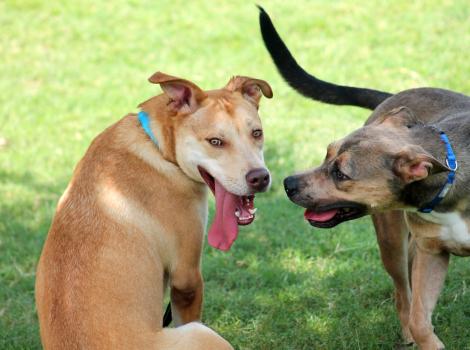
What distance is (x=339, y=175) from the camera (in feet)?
17.0

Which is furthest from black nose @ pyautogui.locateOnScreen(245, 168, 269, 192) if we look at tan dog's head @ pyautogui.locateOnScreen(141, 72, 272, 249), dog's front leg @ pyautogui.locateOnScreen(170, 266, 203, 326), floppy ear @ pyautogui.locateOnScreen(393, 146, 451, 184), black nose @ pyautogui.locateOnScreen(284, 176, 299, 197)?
floppy ear @ pyautogui.locateOnScreen(393, 146, 451, 184)

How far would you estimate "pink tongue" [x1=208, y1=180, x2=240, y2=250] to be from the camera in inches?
214

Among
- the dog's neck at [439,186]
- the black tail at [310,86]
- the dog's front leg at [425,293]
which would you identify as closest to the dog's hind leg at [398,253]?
the dog's front leg at [425,293]

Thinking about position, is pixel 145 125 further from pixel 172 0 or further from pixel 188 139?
pixel 172 0

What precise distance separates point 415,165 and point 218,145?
128 cm

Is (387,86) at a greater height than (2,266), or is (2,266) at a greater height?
(2,266)

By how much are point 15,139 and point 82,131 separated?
0.90 m

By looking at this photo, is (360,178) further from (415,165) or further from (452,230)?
(452,230)

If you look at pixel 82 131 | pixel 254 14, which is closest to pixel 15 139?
pixel 82 131

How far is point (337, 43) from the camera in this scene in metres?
12.9

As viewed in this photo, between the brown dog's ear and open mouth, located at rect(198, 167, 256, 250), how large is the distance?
29.4 inches

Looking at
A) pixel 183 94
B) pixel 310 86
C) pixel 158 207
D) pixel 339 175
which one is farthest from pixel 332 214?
pixel 310 86

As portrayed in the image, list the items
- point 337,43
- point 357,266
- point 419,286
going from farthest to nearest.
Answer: point 337,43
point 357,266
point 419,286

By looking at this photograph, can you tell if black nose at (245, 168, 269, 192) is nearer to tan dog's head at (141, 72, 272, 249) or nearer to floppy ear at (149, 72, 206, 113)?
tan dog's head at (141, 72, 272, 249)
